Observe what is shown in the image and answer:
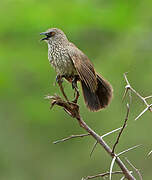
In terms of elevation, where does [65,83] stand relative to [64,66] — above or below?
below

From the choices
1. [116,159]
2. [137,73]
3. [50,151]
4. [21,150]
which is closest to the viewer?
[116,159]

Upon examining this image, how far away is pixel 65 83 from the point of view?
7.68m

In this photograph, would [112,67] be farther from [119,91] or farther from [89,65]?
[89,65]

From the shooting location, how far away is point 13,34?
25.8 ft

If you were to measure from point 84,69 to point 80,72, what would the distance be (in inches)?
1.6

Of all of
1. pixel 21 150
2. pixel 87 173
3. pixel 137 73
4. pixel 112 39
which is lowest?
pixel 87 173

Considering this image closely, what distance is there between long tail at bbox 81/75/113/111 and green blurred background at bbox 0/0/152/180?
103 inches

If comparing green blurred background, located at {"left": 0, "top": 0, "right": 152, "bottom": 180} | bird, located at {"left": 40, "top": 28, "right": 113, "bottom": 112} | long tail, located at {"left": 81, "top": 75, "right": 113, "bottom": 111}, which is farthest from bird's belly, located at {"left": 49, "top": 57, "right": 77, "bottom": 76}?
green blurred background, located at {"left": 0, "top": 0, "right": 152, "bottom": 180}

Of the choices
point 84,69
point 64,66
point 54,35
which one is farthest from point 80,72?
point 54,35

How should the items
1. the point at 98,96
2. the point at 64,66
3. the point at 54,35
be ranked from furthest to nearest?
the point at 54,35
the point at 64,66
the point at 98,96

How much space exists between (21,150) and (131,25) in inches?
147

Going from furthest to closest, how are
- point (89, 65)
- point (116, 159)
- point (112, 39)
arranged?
1. point (112, 39)
2. point (89, 65)
3. point (116, 159)

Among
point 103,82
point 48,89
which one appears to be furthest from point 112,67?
point 103,82

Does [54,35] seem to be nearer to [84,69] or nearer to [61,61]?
[61,61]
